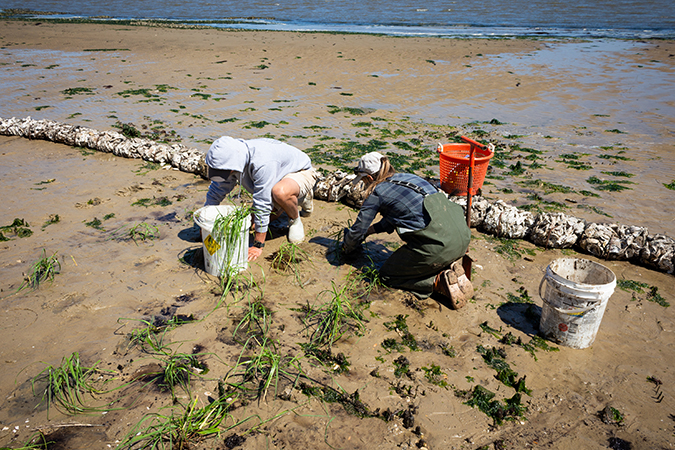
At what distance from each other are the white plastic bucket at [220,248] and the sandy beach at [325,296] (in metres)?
0.20

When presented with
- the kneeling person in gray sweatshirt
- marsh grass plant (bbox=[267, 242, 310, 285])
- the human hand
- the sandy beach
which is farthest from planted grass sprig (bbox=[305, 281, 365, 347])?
the kneeling person in gray sweatshirt

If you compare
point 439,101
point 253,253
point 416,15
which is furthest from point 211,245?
point 416,15

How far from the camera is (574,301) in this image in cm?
308

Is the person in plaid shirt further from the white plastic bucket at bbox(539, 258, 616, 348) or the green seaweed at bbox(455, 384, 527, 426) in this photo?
the green seaweed at bbox(455, 384, 527, 426)

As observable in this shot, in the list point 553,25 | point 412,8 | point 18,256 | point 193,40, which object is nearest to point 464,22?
point 553,25

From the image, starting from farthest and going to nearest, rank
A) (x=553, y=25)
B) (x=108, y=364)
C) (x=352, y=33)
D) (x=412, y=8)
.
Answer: (x=412, y=8), (x=553, y=25), (x=352, y=33), (x=108, y=364)

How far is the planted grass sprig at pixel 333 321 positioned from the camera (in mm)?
3287

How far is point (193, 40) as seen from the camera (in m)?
18.9

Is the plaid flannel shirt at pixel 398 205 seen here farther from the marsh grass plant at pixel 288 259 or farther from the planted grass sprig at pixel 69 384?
the planted grass sprig at pixel 69 384

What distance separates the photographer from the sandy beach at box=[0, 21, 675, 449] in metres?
2.64

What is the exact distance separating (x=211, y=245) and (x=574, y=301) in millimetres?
2992

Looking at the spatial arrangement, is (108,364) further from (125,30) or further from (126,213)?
(125,30)

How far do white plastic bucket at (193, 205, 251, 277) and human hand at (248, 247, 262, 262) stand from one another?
21 cm

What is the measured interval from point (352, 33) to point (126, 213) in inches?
826
